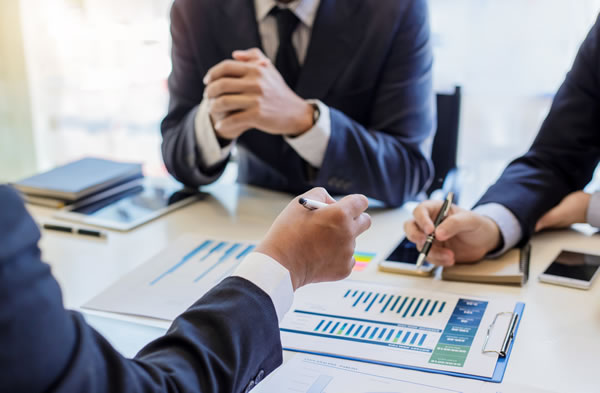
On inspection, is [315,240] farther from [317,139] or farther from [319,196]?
[317,139]

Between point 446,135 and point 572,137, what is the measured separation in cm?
42

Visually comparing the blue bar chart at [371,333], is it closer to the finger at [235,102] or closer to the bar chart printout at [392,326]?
the bar chart printout at [392,326]

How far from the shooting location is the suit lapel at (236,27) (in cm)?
152

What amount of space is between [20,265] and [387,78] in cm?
116

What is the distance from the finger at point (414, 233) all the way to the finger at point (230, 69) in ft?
1.53

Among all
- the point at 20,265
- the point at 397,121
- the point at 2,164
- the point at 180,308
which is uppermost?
the point at 20,265

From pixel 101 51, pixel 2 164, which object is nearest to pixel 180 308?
pixel 101 51

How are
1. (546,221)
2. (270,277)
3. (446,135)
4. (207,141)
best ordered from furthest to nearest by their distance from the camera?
(446,135) → (207,141) → (546,221) → (270,277)

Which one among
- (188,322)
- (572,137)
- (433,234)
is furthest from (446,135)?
(188,322)

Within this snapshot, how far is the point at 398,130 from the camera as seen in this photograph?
1.47m

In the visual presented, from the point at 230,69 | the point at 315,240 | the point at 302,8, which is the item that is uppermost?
the point at 302,8

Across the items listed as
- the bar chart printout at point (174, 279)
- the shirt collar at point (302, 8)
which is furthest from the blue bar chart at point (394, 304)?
the shirt collar at point (302, 8)

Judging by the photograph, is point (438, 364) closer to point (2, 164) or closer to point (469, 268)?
point (469, 268)

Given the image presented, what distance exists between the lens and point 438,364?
2.49 ft
